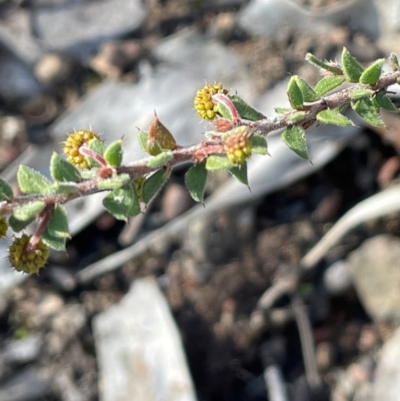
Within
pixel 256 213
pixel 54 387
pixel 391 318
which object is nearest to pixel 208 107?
pixel 256 213

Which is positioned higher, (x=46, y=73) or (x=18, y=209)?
(x=46, y=73)

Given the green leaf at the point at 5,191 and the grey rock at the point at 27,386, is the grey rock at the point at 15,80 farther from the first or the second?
the green leaf at the point at 5,191

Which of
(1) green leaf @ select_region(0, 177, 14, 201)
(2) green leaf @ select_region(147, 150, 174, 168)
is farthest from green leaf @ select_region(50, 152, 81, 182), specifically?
(2) green leaf @ select_region(147, 150, 174, 168)

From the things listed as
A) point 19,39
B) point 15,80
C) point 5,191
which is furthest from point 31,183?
point 19,39

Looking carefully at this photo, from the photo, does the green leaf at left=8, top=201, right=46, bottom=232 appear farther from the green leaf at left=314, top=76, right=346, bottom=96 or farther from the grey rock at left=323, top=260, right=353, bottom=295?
the grey rock at left=323, top=260, right=353, bottom=295

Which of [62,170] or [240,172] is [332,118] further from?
[62,170]

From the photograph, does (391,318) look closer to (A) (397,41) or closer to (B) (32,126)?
(A) (397,41)
